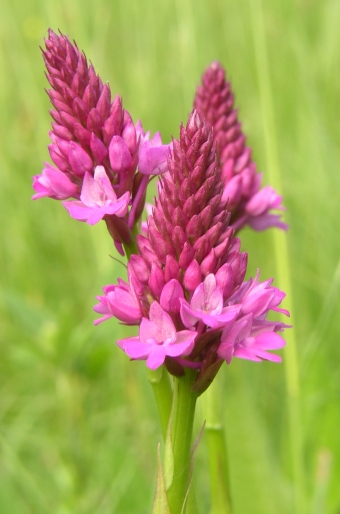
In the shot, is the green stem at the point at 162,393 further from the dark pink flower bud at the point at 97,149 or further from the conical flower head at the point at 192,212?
the dark pink flower bud at the point at 97,149

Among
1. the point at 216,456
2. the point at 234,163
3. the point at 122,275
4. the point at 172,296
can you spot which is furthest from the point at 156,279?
the point at 122,275

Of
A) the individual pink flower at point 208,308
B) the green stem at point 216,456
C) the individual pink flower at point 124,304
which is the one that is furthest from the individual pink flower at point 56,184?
the green stem at point 216,456

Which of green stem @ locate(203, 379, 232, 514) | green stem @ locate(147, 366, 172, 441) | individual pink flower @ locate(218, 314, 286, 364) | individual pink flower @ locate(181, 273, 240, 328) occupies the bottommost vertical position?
green stem @ locate(203, 379, 232, 514)

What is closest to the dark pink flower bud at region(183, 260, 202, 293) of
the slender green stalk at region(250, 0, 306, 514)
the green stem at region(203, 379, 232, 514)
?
the green stem at region(203, 379, 232, 514)

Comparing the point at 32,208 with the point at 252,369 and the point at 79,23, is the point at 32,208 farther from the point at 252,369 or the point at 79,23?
the point at 252,369

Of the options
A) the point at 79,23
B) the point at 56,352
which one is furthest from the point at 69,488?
the point at 79,23

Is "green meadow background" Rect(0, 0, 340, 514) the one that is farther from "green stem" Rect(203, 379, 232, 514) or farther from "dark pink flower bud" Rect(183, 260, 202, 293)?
"dark pink flower bud" Rect(183, 260, 202, 293)
